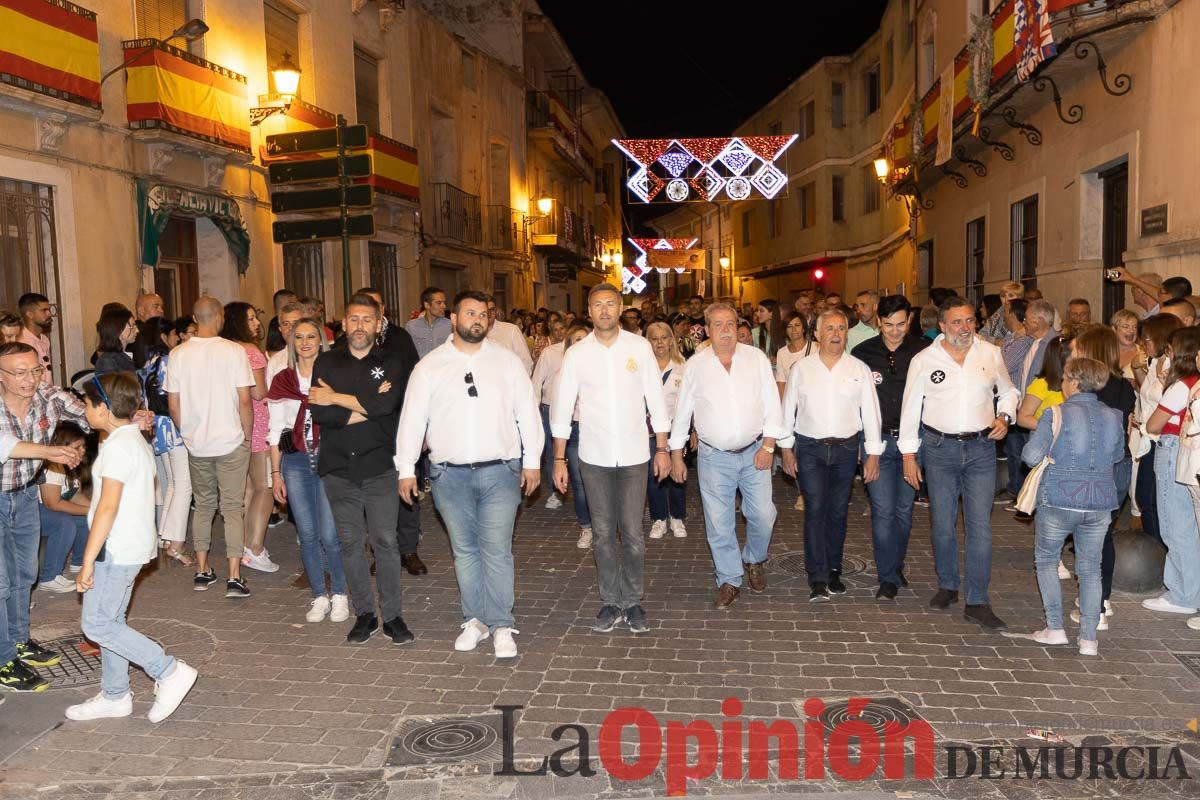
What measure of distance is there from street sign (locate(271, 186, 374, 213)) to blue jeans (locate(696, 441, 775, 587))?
6353 millimetres

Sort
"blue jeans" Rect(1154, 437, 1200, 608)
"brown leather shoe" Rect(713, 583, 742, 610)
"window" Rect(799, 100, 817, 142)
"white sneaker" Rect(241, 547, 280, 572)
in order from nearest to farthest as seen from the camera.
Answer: "blue jeans" Rect(1154, 437, 1200, 608)
"brown leather shoe" Rect(713, 583, 742, 610)
"white sneaker" Rect(241, 547, 280, 572)
"window" Rect(799, 100, 817, 142)

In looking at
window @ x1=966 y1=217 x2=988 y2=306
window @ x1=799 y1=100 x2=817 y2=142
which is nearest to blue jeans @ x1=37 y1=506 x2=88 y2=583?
window @ x1=966 y1=217 x2=988 y2=306

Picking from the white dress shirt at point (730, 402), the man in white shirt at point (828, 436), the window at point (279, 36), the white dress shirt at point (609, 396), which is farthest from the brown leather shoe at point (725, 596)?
the window at point (279, 36)

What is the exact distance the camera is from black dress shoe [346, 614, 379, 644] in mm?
6060

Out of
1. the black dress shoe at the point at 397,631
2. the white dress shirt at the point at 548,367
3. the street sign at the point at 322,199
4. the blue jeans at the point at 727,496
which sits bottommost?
the black dress shoe at the point at 397,631

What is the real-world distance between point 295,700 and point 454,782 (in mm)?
1382

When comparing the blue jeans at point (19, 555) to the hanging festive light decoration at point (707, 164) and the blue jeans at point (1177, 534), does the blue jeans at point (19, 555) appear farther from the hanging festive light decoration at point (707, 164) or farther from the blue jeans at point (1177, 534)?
the hanging festive light decoration at point (707, 164)

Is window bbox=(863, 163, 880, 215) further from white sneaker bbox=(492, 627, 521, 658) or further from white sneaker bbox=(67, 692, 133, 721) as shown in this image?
white sneaker bbox=(67, 692, 133, 721)

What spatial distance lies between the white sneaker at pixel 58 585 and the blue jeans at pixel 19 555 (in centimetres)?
156

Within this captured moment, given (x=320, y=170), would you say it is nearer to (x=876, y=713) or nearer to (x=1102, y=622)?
(x=876, y=713)

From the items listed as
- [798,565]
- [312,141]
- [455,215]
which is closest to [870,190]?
[455,215]

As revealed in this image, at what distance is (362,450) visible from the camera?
19.6ft

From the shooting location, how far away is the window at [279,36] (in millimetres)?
15312

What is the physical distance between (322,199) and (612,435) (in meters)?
7.09
